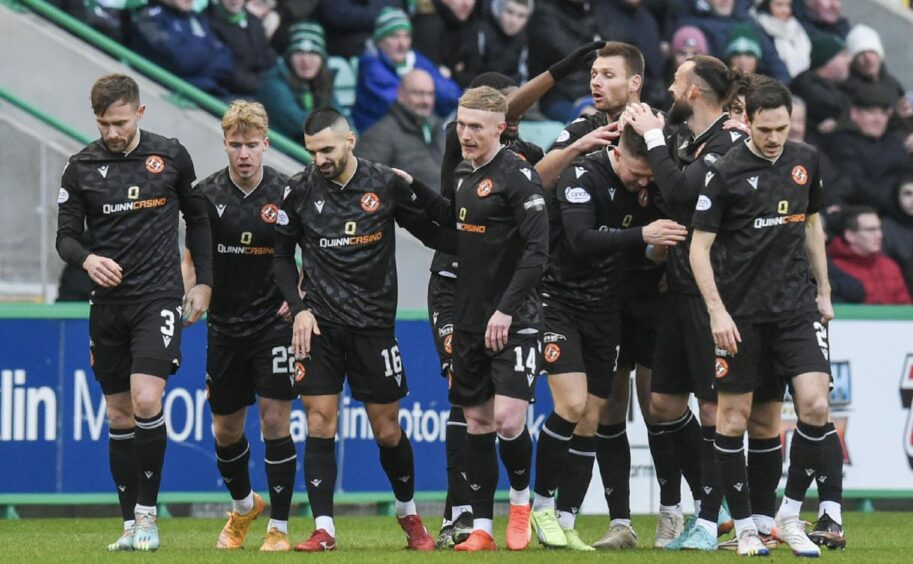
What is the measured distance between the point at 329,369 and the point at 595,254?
5.20ft

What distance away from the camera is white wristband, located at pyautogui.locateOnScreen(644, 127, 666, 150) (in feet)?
32.6

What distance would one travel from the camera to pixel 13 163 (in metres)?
14.1

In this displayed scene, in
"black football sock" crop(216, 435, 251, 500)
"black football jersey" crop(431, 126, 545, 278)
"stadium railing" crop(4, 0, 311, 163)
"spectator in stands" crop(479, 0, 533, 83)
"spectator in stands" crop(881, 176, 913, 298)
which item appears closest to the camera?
"black football jersey" crop(431, 126, 545, 278)

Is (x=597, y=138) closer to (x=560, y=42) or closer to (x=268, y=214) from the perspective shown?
(x=268, y=214)

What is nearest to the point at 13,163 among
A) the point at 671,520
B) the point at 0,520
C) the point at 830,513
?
the point at 0,520

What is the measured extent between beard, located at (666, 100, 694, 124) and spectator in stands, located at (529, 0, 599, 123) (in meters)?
5.91

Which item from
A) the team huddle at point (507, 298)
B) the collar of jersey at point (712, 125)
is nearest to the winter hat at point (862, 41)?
the team huddle at point (507, 298)

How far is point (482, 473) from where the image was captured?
10000 mm

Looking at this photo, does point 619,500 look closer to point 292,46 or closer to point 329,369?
point 329,369

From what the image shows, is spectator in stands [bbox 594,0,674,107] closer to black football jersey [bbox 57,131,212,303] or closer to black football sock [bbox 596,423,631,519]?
black football sock [bbox 596,423,631,519]

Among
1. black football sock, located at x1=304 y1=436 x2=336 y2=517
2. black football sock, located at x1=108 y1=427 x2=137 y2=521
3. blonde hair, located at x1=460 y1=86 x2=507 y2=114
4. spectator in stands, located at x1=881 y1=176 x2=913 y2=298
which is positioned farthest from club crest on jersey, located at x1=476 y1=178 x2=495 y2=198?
spectator in stands, located at x1=881 y1=176 x2=913 y2=298

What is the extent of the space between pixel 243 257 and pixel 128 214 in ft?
2.62

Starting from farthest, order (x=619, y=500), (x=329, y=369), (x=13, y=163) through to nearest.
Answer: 1. (x=13, y=163)
2. (x=619, y=500)
3. (x=329, y=369)

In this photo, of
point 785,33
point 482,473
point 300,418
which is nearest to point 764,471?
point 482,473
